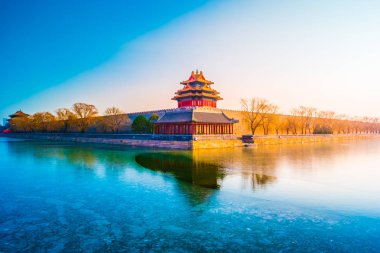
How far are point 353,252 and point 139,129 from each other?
122ft

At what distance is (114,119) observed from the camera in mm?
49531

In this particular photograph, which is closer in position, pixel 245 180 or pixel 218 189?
pixel 218 189

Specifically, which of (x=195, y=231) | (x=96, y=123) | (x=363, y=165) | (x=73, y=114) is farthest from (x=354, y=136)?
(x=195, y=231)

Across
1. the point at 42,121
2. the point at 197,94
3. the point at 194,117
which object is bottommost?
the point at 194,117

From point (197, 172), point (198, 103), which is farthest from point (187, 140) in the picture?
point (197, 172)

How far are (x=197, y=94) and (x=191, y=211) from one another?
106ft

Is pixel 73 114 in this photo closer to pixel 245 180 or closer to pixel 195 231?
pixel 245 180

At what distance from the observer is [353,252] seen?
586 centimetres

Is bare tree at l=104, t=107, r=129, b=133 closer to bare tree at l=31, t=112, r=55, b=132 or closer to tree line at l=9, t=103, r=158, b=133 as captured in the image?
tree line at l=9, t=103, r=158, b=133

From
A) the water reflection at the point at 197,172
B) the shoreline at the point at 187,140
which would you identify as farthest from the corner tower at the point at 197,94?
the water reflection at the point at 197,172

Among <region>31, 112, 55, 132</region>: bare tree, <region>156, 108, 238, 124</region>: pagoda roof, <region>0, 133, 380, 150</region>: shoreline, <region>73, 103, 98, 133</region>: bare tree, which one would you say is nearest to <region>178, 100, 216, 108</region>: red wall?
<region>156, 108, 238, 124</region>: pagoda roof

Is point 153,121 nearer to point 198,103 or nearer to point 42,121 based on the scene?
point 198,103

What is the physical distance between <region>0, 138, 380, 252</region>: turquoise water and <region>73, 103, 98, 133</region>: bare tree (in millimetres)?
36780

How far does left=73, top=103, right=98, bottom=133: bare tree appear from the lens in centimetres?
5019
